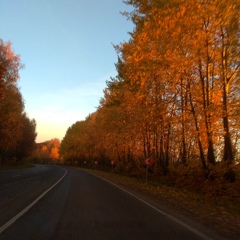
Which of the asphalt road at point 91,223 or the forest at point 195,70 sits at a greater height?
the forest at point 195,70

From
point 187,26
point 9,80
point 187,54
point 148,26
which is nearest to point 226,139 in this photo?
point 187,54

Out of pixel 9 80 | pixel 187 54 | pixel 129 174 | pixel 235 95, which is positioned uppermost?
pixel 9 80

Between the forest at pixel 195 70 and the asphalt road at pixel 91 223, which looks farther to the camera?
the forest at pixel 195 70

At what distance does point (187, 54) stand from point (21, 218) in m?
12.2

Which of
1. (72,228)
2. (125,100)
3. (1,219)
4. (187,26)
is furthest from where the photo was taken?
(125,100)

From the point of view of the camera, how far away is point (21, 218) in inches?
327

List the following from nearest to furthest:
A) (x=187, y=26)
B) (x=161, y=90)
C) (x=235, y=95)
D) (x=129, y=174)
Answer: (x=187, y=26) < (x=235, y=95) < (x=161, y=90) < (x=129, y=174)

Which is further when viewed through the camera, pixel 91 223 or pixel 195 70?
pixel 195 70

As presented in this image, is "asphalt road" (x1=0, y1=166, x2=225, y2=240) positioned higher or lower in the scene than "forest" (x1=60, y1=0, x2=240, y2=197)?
lower

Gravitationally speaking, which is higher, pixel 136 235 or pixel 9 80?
pixel 9 80

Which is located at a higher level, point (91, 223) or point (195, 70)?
point (195, 70)

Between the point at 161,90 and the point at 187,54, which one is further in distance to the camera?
the point at 161,90

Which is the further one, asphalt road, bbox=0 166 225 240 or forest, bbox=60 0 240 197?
forest, bbox=60 0 240 197

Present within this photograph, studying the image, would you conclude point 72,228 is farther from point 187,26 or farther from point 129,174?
point 129,174
